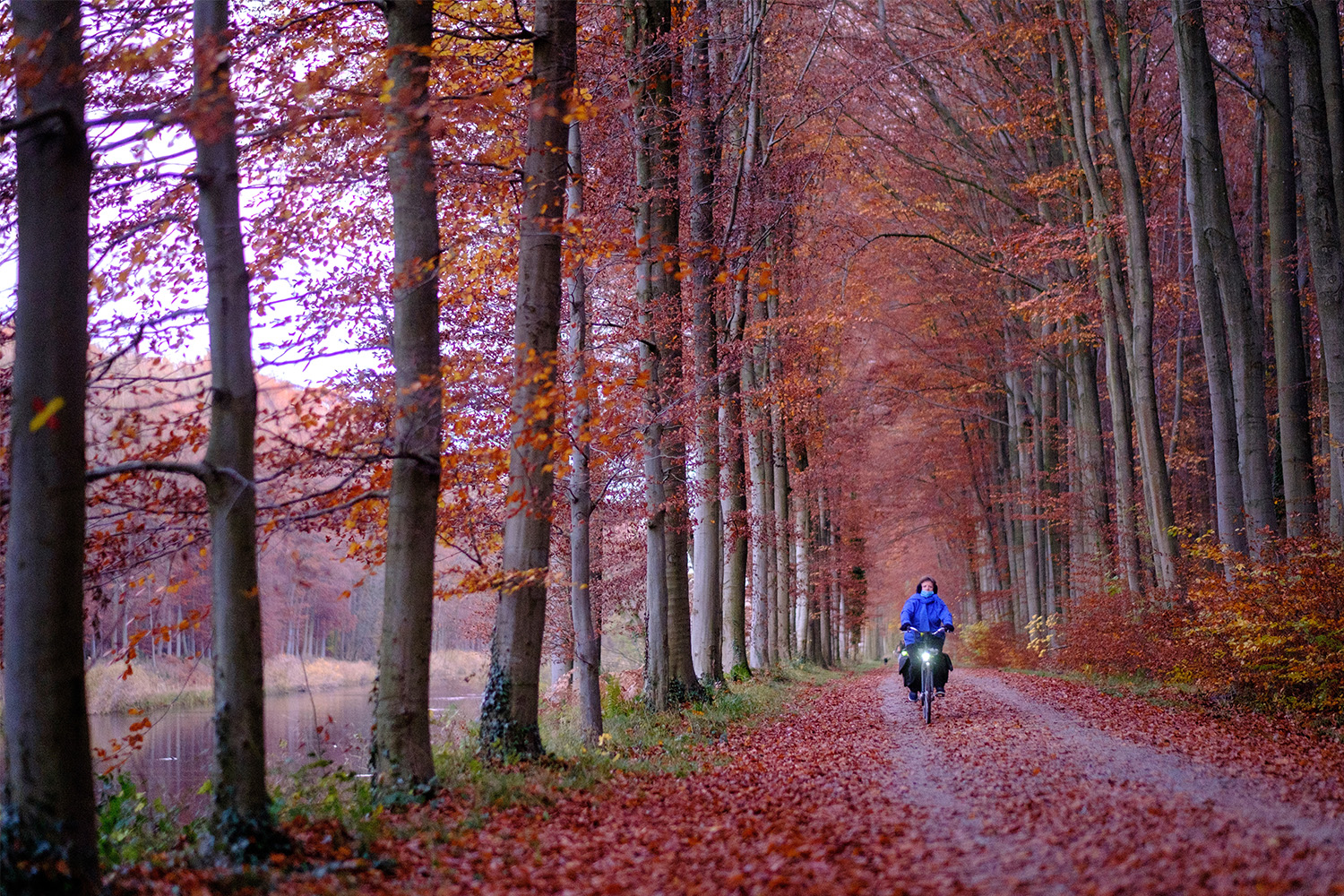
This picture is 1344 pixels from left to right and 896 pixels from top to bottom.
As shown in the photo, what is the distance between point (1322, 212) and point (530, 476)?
35.4 feet

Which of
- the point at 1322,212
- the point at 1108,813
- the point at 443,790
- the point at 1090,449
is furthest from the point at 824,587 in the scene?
the point at 1108,813

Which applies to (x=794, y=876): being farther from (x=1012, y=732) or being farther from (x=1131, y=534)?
(x=1131, y=534)

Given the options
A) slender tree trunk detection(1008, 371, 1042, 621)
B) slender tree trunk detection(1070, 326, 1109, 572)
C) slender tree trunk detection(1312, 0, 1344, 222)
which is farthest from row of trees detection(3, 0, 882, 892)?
slender tree trunk detection(1008, 371, 1042, 621)

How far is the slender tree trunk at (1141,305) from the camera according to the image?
16.2 meters

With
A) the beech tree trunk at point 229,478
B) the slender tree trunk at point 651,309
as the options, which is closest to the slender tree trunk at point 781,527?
the slender tree trunk at point 651,309

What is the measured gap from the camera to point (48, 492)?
473cm

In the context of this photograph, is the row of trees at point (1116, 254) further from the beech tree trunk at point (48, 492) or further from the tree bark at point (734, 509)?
the beech tree trunk at point (48, 492)

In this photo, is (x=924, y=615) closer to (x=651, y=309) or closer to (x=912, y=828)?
(x=651, y=309)

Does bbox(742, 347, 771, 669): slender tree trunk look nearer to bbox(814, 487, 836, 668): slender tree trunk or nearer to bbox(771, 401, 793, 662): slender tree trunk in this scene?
bbox(771, 401, 793, 662): slender tree trunk

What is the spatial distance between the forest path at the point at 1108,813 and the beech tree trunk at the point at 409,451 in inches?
140

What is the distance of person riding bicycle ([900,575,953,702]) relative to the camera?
500 inches

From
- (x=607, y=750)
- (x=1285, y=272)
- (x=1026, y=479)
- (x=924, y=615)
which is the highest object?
(x=1285, y=272)

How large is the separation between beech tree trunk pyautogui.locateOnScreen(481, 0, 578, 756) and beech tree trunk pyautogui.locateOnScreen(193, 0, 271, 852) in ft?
9.27

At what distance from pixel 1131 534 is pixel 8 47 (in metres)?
18.3
